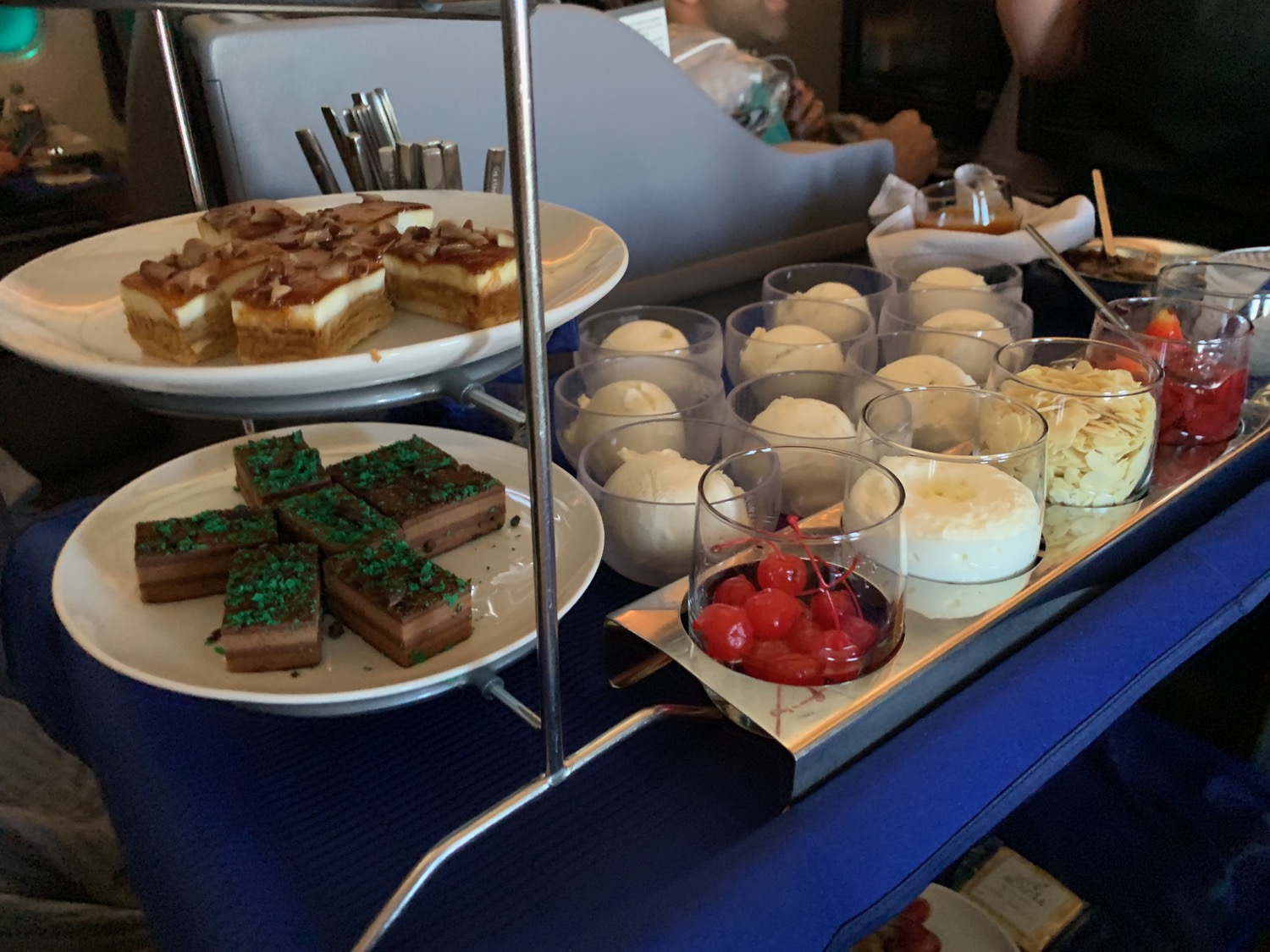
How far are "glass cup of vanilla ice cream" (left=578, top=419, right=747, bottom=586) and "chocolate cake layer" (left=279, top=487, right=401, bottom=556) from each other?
0.48 feet

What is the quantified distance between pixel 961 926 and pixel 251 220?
855 millimetres

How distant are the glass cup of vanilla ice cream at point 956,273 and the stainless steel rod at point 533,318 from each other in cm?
72

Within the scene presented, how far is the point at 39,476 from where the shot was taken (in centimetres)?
191

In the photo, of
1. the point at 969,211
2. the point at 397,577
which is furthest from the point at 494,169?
the point at 969,211

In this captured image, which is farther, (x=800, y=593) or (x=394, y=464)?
(x=394, y=464)

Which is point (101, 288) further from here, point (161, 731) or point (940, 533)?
point (940, 533)

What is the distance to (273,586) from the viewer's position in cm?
52

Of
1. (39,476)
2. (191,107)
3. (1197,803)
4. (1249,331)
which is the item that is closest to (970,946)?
(1197,803)

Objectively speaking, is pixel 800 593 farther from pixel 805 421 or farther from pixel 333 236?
pixel 333 236

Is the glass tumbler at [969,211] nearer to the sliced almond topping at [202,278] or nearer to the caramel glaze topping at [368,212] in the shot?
the caramel glaze topping at [368,212]

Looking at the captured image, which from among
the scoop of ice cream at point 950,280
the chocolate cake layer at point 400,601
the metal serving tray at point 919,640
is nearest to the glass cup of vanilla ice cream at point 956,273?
the scoop of ice cream at point 950,280

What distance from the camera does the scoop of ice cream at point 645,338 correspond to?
2.87 ft

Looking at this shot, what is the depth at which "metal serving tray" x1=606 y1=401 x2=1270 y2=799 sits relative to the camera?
19.0 inches

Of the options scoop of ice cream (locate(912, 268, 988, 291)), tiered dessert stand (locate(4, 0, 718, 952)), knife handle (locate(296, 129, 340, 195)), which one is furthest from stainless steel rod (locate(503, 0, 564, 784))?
scoop of ice cream (locate(912, 268, 988, 291))
